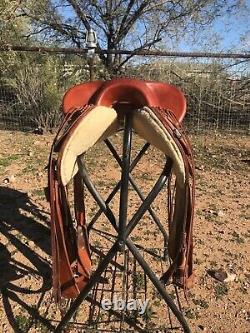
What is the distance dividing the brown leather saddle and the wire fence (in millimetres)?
4406

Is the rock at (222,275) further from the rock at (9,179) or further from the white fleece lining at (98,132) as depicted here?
the rock at (9,179)

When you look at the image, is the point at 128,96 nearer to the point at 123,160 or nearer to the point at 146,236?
the point at 123,160

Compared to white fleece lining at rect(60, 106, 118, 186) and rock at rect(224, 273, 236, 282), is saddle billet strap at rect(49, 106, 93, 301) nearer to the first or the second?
white fleece lining at rect(60, 106, 118, 186)

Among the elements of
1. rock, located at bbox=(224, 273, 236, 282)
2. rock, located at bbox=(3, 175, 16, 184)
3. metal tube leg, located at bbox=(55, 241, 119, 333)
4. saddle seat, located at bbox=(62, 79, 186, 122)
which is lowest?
rock, located at bbox=(224, 273, 236, 282)

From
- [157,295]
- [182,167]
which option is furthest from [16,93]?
[182,167]

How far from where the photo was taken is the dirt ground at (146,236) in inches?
78.7

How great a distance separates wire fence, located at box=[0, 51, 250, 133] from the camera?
5.96 m

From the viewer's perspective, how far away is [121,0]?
774cm

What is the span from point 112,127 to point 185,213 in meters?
0.52

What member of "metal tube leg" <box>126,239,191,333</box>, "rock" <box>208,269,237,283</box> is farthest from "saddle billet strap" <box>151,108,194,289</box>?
"rock" <box>208,269,237,283</box>

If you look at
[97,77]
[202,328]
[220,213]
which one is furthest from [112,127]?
[97,77]

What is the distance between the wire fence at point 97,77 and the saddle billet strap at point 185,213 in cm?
444

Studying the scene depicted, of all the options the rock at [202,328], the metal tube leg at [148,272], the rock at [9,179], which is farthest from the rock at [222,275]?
the rock at [9,179]

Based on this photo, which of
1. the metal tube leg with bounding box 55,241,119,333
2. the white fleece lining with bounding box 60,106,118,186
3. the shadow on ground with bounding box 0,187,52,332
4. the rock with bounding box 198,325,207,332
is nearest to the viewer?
the white fleece lining with bounding box 60,106,118,186
